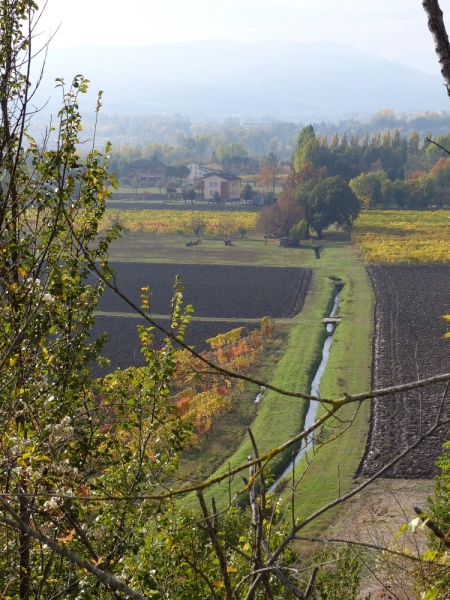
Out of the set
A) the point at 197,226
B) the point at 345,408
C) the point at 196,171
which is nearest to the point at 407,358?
the point at 345,408

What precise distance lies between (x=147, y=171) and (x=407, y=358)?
71.8 meters

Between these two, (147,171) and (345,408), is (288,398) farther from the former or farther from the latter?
(147,171)

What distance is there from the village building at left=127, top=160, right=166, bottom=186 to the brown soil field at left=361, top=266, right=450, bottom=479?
Result: 56.5 m

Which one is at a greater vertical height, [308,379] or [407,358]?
[407,358]

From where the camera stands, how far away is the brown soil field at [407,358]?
16.7m

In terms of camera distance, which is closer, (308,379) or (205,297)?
(308,379)

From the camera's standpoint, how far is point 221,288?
115 ft

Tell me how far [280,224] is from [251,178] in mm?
44126

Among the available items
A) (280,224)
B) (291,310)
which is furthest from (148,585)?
(280,224)

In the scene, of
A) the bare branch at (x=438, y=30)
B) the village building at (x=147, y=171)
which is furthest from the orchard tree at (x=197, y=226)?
the bare branch at (x=438, y=30)

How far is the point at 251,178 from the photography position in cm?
9300

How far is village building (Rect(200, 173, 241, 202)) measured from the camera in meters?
73.8

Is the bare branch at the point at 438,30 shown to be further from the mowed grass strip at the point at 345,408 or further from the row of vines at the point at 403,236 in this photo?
the row of vines at the point at 403,236

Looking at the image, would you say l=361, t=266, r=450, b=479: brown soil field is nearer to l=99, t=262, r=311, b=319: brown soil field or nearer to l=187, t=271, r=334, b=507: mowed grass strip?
l=187, t=271, r=334, b=507: mowed grass strip
